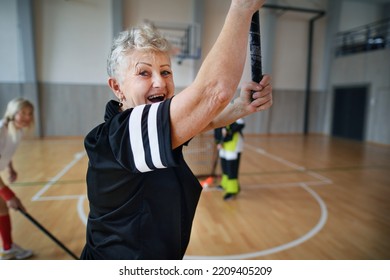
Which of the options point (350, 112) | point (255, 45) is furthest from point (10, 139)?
point (350, 112)

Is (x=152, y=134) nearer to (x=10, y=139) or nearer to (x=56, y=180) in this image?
(x=10, y=139)

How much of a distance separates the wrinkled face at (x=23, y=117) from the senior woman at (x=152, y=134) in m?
1.44

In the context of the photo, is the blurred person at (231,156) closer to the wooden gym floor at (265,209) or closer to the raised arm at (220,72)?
the wooden gym floor at (265,209)

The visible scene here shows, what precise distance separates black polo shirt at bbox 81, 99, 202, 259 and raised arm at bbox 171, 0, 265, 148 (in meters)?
0.04

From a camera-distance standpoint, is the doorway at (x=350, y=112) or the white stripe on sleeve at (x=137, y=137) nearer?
the white stripe on sleeve at (x=137, y=137)

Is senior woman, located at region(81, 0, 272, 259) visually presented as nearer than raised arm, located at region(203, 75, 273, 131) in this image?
Yes

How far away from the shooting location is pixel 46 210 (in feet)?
8.39

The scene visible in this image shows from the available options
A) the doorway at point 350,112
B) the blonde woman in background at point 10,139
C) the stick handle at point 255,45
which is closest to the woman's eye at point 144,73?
the stick handle at point 255,45

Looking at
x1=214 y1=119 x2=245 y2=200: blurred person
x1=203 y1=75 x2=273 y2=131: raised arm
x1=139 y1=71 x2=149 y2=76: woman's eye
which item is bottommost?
x1=214 y1=119 x2=245 y2=200: blurred person

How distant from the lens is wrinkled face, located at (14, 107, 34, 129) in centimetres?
178

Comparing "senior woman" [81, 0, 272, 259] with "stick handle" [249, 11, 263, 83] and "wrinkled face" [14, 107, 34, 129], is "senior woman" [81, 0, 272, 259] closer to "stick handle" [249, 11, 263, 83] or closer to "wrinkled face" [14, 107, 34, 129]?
"stick handle" [249, 11, 263, 83]

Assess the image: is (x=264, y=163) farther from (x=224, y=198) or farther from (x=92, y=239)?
(x=92, y=239)

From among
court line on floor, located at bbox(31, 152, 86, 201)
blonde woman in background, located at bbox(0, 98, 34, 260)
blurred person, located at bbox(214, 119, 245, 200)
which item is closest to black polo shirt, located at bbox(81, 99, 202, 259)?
blonde woman in background, located at bbox(0, 98, 34, 260)

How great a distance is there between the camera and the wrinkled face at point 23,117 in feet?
5.82
